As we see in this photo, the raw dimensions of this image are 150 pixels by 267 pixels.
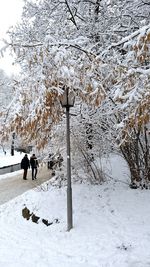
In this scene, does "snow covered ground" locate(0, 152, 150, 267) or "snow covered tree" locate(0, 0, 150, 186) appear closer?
"snow covered tree" locate(0, 0, 150, 186)

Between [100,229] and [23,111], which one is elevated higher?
[23,111]

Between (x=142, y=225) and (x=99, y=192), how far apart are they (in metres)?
2.94

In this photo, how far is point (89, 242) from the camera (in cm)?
794

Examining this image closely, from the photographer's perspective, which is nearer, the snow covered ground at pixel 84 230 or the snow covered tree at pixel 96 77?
the snow covered tree at pixel 96 77

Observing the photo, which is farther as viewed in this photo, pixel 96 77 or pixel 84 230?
pixel 84 230

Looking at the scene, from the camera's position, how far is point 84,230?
8805mm

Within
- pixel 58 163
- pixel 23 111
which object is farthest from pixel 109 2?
pixel 23 111

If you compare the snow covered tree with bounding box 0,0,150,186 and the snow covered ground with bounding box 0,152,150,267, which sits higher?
the snow covered tree with bounding box 0,0,150,186

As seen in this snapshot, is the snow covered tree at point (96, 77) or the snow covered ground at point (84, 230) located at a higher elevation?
the snow covered tree at point (96, 77)

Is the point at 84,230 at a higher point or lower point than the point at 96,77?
lower

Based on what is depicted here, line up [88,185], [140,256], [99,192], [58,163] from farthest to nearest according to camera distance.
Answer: [58,163] → [88,185] → [99,192] → [140,256]

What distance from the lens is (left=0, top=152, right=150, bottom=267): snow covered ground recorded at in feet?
23.4

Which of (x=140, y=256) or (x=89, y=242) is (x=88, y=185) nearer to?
(x=89, y=242)

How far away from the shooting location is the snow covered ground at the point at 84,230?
7137 mm
